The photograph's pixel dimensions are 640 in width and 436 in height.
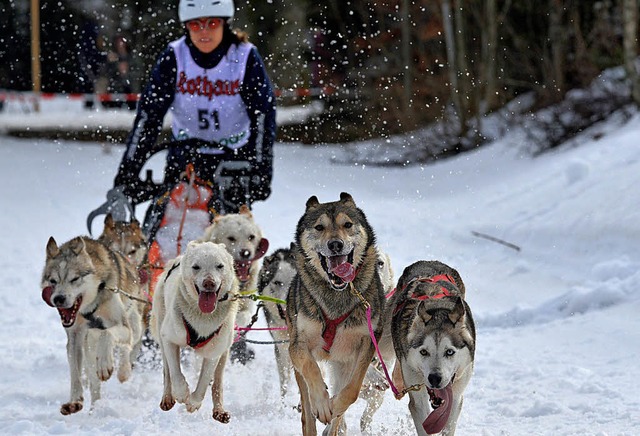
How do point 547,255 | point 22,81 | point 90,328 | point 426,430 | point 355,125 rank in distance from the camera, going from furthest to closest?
point 22,81, point 355,125, point 547,255, point 90,328, point 426,430

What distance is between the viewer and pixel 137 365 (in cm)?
574

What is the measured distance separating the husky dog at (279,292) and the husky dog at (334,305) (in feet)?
3.67

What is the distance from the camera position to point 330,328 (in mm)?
3830

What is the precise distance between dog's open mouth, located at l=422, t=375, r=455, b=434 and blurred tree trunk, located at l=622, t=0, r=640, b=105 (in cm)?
810

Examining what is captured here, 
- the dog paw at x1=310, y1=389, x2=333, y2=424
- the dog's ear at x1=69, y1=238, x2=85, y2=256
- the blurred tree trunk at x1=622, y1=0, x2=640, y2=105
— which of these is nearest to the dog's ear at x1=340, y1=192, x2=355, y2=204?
the dog paw at x1=310, y1=389, x2=333, y2=424

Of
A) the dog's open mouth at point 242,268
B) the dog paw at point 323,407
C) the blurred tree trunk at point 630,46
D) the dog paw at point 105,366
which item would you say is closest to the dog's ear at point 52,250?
the dog paw at point 105,366

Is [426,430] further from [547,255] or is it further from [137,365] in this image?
[547,255]

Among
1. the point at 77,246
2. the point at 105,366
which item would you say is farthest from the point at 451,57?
the point at 105,366

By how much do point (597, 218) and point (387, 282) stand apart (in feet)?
12.9

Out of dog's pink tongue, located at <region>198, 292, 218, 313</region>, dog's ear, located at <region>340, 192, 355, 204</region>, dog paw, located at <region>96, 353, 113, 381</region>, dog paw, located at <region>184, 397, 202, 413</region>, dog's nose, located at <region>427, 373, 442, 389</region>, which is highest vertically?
dog's ear, located at <region>340, 192, 355, 204</region>

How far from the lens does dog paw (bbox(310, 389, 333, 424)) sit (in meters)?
3.75

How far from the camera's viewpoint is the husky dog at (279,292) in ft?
16.8

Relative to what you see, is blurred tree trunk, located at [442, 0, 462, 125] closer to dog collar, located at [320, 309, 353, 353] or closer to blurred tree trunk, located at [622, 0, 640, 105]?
blurred tree trunk, located at [622, 0, 640, 105]

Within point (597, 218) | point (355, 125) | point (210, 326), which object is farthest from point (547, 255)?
point (355, 125)
